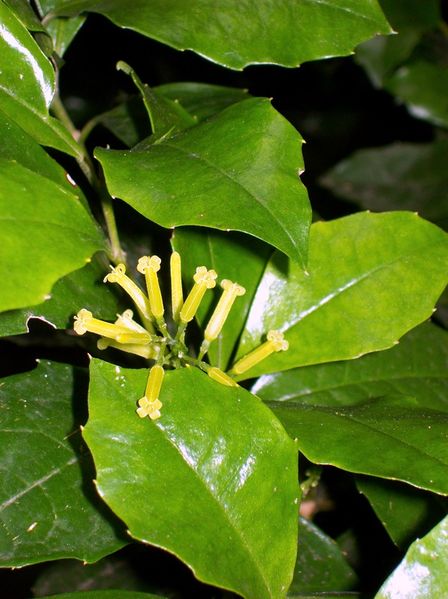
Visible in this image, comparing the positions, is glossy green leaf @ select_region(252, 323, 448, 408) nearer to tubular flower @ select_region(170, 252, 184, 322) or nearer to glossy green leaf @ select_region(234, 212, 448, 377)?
glossy green leaf @ select_region(234, 212, 448, 377)

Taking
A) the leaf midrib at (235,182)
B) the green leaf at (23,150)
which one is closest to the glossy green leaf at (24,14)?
the green leaf at (23,150)

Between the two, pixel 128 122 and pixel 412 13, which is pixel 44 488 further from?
pixel 412 13

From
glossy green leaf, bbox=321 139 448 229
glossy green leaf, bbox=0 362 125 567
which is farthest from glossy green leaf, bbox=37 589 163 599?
glossy green leaf, bbox=321 139 448 229

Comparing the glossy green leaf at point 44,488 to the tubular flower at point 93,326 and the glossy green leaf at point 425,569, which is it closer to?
the tubular flower at point 93,326

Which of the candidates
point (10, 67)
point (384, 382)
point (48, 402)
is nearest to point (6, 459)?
point (48, 402)

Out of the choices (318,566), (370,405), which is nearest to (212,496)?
(370,405)

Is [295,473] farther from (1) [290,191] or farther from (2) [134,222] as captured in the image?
(2) [134,222]
